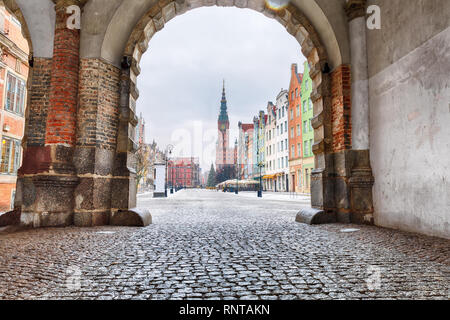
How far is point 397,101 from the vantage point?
586 centimetres

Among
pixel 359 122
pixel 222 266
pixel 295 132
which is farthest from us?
pixel 295 132

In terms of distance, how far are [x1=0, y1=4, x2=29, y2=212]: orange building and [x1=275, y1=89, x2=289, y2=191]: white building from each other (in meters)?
34.6

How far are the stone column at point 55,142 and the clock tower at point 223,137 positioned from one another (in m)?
121

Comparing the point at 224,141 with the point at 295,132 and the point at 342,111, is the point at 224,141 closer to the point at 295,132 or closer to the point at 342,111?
the point at 295,132

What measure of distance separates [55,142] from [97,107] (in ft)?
A: 3.74

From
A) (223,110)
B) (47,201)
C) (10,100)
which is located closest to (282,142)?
(10,100)

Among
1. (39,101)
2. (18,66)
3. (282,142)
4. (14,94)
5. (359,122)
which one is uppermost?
(282,142)

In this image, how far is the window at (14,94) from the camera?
12.3 m

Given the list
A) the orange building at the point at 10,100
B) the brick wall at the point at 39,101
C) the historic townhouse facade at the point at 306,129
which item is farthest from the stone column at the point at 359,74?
the historic townhouse facade at the point at 306,129

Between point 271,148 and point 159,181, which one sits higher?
point 271,148

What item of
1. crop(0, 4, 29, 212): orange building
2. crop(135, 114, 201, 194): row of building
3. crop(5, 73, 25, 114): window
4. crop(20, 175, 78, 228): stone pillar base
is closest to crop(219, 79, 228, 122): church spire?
crop(135, 114, 201, 194): row of building

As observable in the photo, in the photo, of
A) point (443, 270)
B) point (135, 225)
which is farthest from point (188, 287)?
point (135, 225)

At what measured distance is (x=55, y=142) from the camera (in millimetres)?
5984
